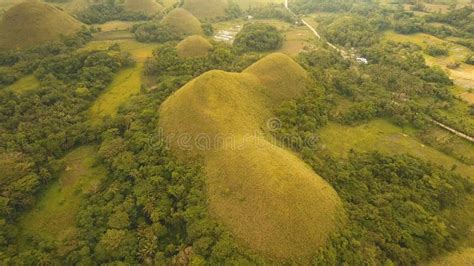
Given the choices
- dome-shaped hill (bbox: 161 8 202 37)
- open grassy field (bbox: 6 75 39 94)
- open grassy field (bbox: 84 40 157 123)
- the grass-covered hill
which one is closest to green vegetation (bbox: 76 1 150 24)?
dome-shaped hill (bbox: 161 8 202 37)

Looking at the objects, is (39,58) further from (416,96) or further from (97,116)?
(416,96)

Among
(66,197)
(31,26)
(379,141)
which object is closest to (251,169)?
(66,197)

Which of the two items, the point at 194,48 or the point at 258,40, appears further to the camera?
the point at 258,40

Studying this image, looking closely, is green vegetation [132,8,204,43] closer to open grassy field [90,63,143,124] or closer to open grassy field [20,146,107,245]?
open grassy field [90,63,143,124]

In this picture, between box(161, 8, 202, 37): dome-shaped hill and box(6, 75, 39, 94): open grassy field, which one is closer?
box(6, 75, 39, 94): open grassy field

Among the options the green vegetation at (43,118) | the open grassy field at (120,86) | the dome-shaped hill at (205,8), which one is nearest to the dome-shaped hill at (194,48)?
the open grassy field at (120,86)

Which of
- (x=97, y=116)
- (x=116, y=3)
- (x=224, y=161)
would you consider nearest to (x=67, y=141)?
(x=97, y=116)

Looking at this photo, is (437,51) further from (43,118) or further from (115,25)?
(115,25)
